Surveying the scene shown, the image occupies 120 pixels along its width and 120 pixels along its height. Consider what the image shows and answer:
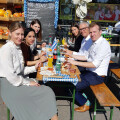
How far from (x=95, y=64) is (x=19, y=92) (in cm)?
150

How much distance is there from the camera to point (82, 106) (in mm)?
3336

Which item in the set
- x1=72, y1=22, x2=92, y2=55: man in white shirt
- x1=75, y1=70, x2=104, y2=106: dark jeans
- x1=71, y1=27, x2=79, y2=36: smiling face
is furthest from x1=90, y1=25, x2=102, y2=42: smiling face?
x1=71, y1=27, x2=79, y2=36: smiling face

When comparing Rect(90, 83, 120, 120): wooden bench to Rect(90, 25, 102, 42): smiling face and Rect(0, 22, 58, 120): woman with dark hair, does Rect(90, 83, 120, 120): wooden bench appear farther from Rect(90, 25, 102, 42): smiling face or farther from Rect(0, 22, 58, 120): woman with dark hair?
Rect(90, 25, 102, 42): smiling face

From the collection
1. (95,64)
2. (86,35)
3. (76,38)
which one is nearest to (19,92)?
(95,64)

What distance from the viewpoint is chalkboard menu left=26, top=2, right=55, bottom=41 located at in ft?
22.8

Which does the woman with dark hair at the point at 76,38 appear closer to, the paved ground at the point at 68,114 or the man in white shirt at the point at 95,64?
the man in white shirt at the point at 95,64

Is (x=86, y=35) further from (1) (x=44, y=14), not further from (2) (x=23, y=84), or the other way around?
(1) (x=44, y=14)

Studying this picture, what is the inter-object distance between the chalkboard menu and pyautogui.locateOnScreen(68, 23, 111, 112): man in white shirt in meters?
4.11

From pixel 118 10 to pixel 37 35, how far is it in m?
6.55

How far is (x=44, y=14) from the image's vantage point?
711cm

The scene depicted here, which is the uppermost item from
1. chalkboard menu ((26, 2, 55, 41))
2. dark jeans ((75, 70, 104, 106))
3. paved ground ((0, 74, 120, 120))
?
chalkboard menu ((26, 2, 55, 41))

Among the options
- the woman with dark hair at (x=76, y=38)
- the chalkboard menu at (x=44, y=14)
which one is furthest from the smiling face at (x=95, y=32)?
the chalkboard menu at (x=44, y=14)

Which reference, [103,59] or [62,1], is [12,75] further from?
[62,1]

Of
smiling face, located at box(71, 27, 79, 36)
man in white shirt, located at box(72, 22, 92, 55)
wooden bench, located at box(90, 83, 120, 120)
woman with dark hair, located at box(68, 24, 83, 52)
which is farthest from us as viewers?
smiling face, located at box(71, 27, 79, 36)
